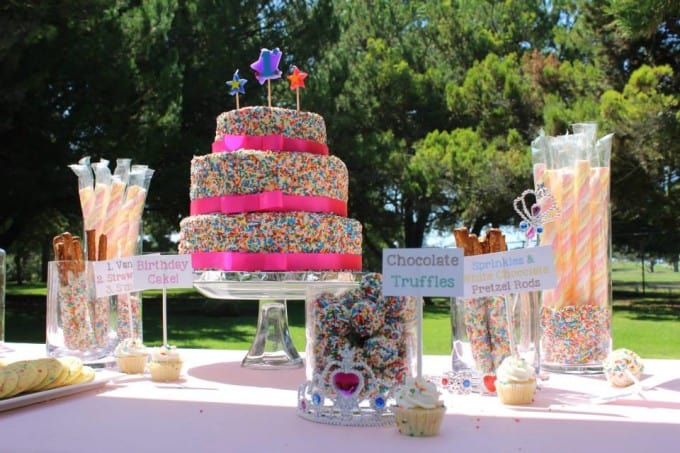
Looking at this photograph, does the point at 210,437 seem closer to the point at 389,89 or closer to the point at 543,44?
the point at 389,89

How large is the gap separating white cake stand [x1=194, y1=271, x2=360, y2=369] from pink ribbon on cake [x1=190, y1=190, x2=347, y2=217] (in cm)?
25

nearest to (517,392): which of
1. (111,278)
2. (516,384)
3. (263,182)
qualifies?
(516,384)

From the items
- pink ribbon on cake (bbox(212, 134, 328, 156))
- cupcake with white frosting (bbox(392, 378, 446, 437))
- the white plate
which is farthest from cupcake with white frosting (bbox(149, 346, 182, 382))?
cupcake with white frosting (bbox(392, 378, 446, 437))

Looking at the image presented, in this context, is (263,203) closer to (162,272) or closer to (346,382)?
(162,272)

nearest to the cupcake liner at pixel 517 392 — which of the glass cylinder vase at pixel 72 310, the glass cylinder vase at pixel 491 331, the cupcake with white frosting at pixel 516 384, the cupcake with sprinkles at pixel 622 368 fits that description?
the cupcake with white frosting at pixel 516 384

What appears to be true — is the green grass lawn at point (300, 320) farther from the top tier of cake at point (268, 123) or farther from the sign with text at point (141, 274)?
the sign with text at point (141, 274)

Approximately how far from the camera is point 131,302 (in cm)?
244

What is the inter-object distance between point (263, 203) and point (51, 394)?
0.92 metres

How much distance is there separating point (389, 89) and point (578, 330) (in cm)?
1214

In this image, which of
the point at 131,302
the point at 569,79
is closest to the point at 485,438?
the point at 131,302

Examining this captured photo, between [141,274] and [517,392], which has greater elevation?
[141,274]

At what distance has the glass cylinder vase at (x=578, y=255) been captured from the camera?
2107 millimetres

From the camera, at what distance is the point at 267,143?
98.7 inches

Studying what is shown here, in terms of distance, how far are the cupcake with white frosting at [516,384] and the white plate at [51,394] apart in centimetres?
109
